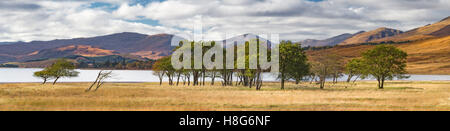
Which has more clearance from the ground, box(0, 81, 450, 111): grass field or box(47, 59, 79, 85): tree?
A: box(47, 59, 79, 85): tree

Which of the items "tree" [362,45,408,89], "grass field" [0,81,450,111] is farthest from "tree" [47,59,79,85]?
"tree" [362,45,408,89]

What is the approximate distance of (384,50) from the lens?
3558 inches

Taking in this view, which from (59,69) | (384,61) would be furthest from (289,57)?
(59,69)

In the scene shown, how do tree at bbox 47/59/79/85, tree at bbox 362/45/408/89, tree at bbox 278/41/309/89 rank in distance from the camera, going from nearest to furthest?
tree at bbox 278/41/309/89 < tree at bbox 362/45/408/89 < tree at bbox 47/59/79/85

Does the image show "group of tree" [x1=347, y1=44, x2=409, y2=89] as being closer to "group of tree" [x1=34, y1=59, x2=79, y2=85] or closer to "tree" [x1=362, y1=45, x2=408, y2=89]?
"tree" [x1=362, y1=45, x2=408, y2=89]

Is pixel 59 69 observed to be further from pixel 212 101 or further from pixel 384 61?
pixel 384 61

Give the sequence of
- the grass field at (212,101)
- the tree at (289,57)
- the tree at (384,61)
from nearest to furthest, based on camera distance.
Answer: the grass field at (212,101) < the tree at (289,57) < the tree at (384,61)

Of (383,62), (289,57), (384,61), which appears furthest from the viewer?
(384,61)

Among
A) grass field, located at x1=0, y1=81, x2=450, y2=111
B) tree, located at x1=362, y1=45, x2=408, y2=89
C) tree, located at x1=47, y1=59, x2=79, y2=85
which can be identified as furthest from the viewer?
tree, located at x1=47, y1=59, x2=79, y2=85

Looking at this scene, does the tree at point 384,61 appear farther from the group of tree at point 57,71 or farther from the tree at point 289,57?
the group of tree at point 57,71

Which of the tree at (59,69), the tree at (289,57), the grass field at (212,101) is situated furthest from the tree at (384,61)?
the tree at (59,69)
